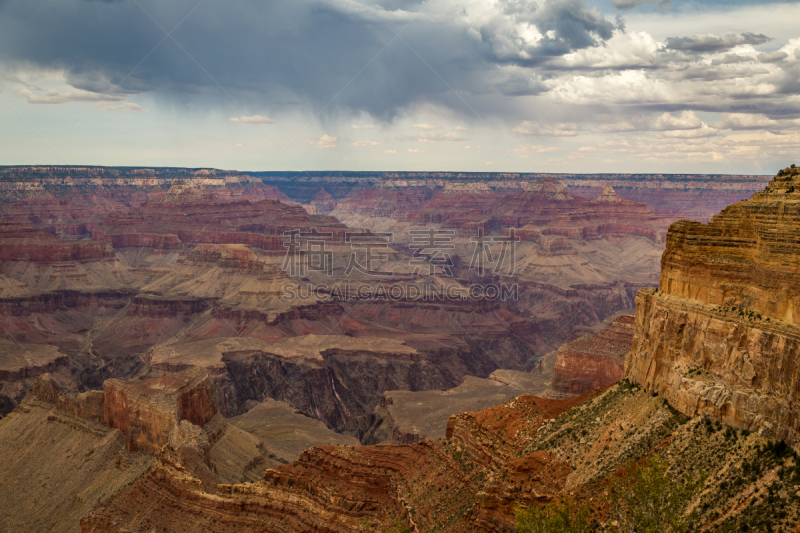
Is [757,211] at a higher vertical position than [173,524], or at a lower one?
higher

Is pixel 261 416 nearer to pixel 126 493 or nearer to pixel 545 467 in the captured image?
pixel 126 493

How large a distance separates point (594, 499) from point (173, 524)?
105 ft

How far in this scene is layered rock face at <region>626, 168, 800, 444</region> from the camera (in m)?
29.9

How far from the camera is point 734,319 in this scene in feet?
107

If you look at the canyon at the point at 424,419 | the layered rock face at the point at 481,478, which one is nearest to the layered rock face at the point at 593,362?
the canyon at the point at 424,419

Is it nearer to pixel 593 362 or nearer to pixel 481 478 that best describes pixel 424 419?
pixel 593 362

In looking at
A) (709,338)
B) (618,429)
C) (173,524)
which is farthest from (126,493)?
(709,338)

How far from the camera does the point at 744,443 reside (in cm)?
3011

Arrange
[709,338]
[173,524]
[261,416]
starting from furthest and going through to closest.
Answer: [261,416]
[173,524]
[709,338]

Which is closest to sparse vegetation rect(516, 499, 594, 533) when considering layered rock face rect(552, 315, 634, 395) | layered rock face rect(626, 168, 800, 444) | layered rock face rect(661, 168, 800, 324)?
layered rock face rect(626, 168, 800, 444)

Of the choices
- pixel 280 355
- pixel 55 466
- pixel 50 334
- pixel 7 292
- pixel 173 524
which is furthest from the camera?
pixel 7 292

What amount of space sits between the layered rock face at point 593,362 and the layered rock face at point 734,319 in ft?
189

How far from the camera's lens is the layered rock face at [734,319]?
98.1ft

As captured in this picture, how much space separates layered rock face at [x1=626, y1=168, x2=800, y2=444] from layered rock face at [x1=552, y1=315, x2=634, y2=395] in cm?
5749
